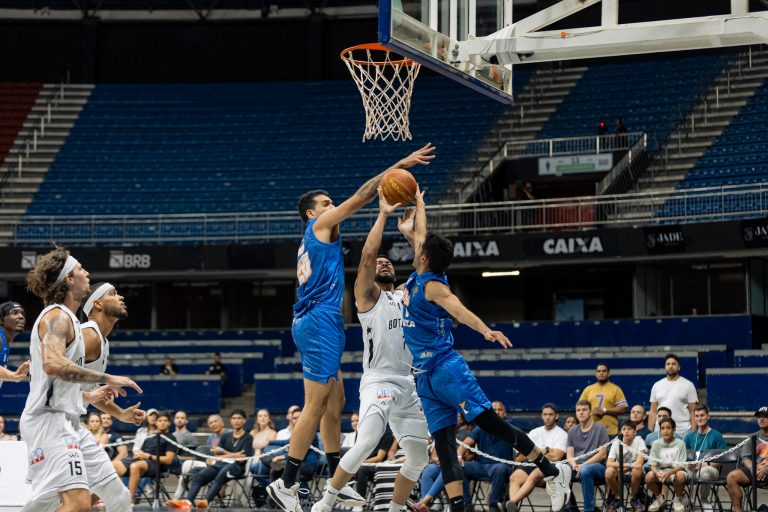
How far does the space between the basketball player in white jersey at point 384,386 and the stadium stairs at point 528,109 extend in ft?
58.9

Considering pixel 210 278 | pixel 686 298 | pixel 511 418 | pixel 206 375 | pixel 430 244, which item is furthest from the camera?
pixel 210 278

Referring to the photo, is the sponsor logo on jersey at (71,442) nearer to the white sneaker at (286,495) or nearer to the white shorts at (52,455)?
the white shorts at (52,455)

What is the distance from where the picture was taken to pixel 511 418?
19.5 metres

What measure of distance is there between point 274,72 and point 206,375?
1409cm

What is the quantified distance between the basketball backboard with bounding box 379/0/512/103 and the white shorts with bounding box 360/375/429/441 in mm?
3071

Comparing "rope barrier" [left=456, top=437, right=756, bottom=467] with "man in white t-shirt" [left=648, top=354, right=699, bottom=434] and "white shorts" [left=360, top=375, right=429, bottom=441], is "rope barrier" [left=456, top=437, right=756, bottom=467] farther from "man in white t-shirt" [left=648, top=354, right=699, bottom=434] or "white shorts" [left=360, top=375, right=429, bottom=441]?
"white shorts" [left=360, top=375, right=429, bottom=441]

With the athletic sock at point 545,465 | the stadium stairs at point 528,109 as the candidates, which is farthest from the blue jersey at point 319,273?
the stadium stairs at point 528,109

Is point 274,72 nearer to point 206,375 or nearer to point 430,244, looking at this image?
point 206,375

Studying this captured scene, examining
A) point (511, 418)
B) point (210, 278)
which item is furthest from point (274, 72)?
point (511, 418)

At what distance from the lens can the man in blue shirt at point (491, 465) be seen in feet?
44.3

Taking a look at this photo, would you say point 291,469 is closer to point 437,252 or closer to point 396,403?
point 396,403

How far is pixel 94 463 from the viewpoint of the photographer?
7445mm

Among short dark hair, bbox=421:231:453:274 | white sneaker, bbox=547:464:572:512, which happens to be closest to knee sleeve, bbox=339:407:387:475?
short dark hair, bbox=421:231:453:274

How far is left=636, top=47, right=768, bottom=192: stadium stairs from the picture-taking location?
1023 inches
